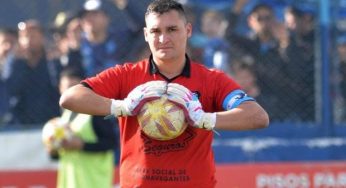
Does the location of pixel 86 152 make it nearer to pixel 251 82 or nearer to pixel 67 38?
pixel 67 38

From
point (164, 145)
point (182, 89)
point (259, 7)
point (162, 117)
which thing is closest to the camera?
point (162, 117)

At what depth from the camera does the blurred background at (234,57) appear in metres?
10.3

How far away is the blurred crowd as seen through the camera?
10383 millimetres

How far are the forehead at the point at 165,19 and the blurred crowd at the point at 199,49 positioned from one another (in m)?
4.99

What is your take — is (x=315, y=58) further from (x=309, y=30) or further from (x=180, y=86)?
(x=180, y=86)

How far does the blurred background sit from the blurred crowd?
1cm

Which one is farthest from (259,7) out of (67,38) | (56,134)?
(56,134)

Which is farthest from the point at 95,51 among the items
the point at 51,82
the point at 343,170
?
the point at 343,170

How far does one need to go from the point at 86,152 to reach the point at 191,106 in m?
4.02

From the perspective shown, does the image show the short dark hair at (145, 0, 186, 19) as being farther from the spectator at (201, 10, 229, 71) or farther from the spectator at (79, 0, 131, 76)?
the spectator at (79, 0, 131, 76)

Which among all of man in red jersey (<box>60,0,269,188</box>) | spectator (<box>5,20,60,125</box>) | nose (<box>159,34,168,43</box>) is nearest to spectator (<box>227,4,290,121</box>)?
spectator (<box>5,20,60,125</box>)

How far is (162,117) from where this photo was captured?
5008mm

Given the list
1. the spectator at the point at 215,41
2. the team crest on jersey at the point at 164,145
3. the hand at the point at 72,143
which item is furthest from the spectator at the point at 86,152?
the team crest on jersey at the point at 164,145

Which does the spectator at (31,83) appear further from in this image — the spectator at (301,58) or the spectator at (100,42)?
the spectator at (301,58)
